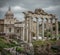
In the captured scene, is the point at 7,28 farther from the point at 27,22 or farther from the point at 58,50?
the point at 58,50

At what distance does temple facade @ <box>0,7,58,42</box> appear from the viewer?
8.55m

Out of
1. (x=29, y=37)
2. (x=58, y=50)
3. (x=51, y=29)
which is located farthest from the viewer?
(x=51, y=29)

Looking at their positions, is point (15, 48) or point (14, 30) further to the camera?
point (14, 30)

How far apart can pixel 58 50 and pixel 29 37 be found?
239 centimetres

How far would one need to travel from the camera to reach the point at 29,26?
28.2 ft

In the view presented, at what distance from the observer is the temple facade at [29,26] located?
8.55 meters

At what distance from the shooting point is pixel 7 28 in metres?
9.70

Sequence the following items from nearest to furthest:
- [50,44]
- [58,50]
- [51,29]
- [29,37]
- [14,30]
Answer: [58,50], [50,44], [29,37], [51,29], [14,30]

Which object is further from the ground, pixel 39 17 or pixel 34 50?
pixel 39 17

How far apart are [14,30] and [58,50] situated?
13.1 ft

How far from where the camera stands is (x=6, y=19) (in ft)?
34.0

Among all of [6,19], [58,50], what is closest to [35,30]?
[6,19]

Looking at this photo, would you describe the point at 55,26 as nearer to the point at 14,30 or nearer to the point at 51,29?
the point at 51,29

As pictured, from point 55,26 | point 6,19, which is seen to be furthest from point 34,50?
point 6,19
